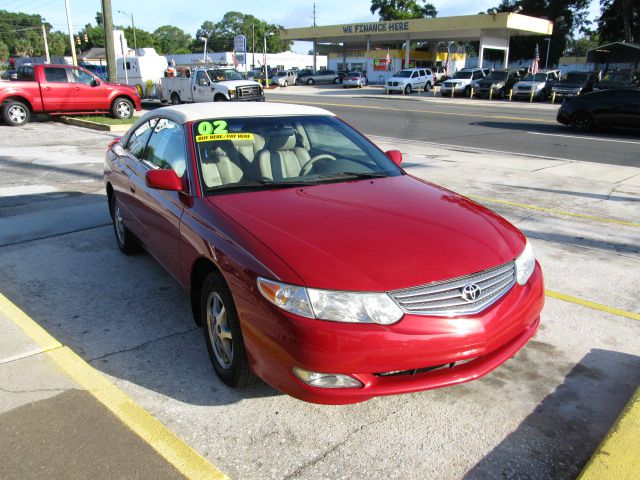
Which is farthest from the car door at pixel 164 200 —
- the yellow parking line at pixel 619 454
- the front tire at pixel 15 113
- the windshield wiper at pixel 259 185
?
the front tire at pixel 15 113

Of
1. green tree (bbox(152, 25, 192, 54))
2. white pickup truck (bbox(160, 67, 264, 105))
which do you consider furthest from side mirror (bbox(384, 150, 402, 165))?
green tree (bbox(152, 25, 192, 54))

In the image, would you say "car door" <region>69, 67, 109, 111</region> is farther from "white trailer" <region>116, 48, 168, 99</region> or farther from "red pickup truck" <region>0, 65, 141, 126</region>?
"white trailer" <region>116, 48, 168, 99</region>

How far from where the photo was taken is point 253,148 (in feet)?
13.3

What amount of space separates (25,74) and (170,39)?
14232cm

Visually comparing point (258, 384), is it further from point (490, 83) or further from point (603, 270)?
point (490, 83)

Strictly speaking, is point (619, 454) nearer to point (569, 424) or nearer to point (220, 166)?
point (569, 424)

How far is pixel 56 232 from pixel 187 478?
462cm

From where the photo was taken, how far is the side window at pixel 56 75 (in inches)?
659

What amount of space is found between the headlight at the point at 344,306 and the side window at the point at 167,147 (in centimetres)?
171

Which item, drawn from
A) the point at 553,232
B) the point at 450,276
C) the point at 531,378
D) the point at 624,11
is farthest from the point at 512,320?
the point at 624,11

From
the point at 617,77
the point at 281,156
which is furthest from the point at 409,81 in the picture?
the point at 281,156

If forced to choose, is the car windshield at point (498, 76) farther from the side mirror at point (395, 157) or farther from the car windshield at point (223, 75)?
the side mirror at point (395, 157)

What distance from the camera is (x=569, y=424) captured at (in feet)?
9.69

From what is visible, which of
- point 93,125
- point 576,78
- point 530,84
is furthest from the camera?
point 530,84
